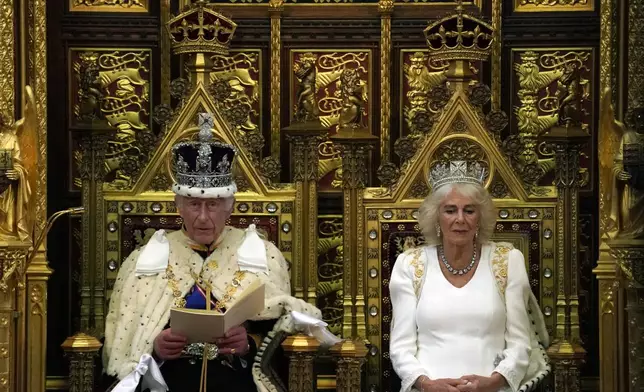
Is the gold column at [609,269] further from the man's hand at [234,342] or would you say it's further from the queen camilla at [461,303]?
the man's hand at [234,342]

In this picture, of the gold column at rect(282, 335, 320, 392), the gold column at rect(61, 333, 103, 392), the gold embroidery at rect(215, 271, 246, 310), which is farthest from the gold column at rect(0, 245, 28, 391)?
the gold column at rect(282, 335, 320, 392)

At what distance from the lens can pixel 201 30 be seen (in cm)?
1053

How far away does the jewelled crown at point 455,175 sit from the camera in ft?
31.9

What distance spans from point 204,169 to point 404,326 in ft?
4.08

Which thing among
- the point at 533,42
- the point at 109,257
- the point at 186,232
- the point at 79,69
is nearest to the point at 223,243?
the point at 186,232

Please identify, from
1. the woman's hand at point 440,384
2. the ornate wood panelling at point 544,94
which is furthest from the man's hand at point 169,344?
the ornate wood panelling at point 544,94

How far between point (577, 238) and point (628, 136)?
0.97m

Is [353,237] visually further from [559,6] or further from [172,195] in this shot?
[559,6]

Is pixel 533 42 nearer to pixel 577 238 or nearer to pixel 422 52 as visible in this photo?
pixel 422 52

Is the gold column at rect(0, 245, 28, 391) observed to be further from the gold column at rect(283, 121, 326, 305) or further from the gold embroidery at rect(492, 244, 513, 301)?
the gold embroidery at rect(492, 244, 513, 301)

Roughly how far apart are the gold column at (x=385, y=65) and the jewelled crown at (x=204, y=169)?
149cm

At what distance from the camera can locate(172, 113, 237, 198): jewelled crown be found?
976 centimetres

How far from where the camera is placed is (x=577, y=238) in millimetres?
10445

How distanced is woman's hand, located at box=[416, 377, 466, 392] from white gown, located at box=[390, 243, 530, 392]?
5cm
